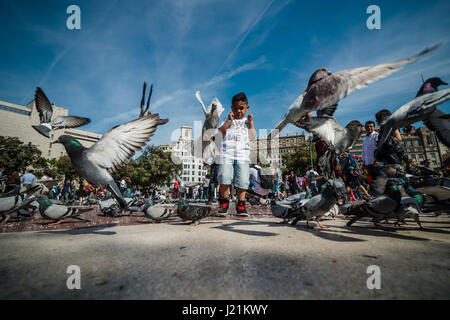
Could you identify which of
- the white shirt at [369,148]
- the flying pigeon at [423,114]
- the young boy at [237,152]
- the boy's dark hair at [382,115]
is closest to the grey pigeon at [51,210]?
the young boy at [237,152]

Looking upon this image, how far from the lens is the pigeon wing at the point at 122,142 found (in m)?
2.74

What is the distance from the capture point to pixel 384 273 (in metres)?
1.13

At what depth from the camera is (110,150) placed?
2814 millimetres

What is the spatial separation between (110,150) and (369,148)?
584 centimetres

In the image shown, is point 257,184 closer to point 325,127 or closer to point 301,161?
point 325,127

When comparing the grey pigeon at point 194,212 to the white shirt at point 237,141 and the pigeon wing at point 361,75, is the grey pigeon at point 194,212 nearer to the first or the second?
the white shirt at point 237,141

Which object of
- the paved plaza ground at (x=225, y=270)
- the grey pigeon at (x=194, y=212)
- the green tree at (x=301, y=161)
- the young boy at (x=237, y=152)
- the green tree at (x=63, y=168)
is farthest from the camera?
the green tree at (x=63, y=168)

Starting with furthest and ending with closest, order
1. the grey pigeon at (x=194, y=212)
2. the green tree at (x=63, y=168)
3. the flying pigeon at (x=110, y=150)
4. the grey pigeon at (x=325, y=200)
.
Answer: the green tree at (x=63, y=168), the grey pigeon at (x=194, y=212), the grey pigeon at (x=325, y=200), the flying pigeon at (x=110, y=150)

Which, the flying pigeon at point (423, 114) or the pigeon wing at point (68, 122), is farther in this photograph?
the pigeon wing at point (68, 122)

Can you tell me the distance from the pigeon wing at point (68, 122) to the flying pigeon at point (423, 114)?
6580 mm

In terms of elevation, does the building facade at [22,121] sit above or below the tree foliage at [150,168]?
above
